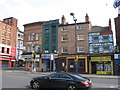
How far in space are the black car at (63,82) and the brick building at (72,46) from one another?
68.0 ft

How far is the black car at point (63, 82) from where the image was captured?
9.62 meters

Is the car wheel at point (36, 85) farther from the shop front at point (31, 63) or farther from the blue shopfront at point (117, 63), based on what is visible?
the shop front at point (31, 63)

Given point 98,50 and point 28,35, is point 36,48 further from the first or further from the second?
point 98,50

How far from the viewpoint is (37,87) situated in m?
10.9

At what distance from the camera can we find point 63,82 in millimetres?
10172

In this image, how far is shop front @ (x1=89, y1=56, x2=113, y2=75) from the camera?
96.0ft

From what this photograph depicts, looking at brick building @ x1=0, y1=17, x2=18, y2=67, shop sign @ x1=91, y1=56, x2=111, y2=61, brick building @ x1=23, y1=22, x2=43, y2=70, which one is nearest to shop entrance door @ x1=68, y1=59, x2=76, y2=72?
shop sign @ x1=91, y1=56, x2=111, y2=61

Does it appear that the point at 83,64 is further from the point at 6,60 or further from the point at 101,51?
the point at 6,60

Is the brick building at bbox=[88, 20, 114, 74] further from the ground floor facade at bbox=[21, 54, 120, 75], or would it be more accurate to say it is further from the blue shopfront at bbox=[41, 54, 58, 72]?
the blue shopfront at bbox=[41, 54, 58, 72]

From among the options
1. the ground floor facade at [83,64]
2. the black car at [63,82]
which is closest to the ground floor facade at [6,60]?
the ground floor facade at [83,64]

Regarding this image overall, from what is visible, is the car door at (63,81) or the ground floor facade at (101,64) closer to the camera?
the car door at (63,81)

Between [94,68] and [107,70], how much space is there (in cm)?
267

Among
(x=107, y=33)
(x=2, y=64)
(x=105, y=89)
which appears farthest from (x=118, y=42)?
(x=2, y=64)

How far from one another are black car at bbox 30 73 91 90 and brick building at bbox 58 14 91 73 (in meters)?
20.7
